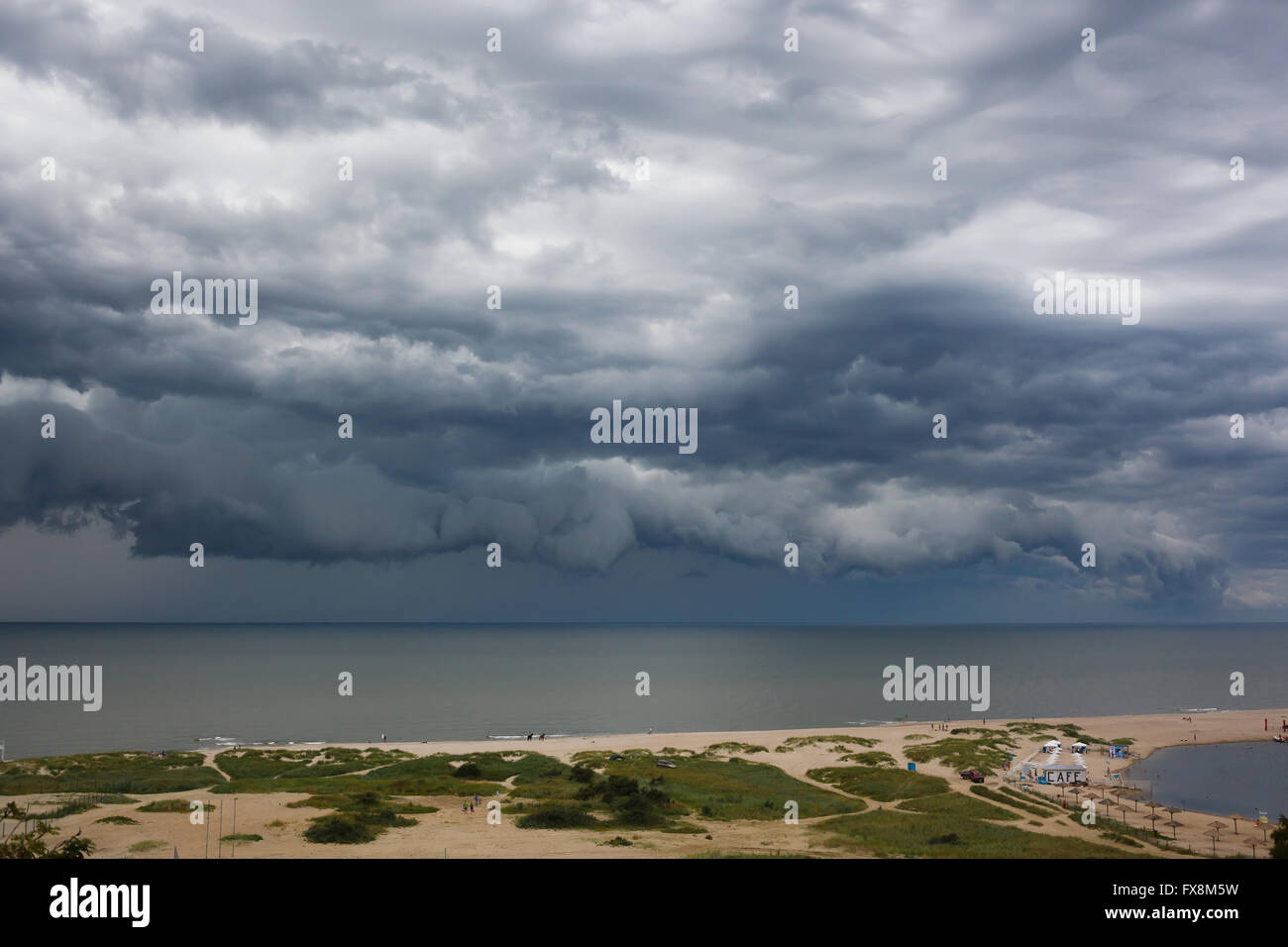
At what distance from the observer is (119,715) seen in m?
124

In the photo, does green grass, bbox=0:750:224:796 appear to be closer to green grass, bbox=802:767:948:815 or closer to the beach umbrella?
green grass, bbox=802:767:948:815

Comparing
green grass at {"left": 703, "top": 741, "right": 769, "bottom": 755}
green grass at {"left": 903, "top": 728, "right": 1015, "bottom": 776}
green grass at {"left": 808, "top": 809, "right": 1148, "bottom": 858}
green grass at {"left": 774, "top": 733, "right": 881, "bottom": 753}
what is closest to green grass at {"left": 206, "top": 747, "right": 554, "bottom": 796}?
green grass at {"left": 703, "top": 741, "right": 769, "bottom": 755}

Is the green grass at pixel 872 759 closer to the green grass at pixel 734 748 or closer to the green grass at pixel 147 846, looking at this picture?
the green grass at pixel 734 748

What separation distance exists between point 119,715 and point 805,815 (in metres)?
113

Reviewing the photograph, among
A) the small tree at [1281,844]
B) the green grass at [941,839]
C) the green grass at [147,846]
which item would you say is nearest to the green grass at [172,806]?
the green grass at [147,846]

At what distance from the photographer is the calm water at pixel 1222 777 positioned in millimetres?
66250

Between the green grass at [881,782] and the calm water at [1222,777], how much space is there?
18920 millimetres

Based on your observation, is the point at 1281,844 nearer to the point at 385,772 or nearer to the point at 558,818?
the point at 558,818

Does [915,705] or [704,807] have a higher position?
[704,807]

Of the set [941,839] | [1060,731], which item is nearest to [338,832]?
[941,839]

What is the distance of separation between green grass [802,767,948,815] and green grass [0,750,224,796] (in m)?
46.5
